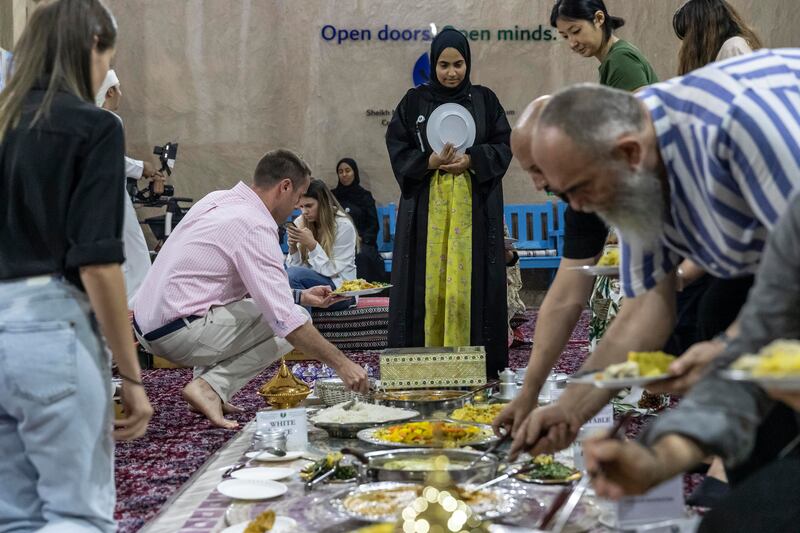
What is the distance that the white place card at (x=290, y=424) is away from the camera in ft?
9.90

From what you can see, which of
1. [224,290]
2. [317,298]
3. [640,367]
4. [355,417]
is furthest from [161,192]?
[640,367]

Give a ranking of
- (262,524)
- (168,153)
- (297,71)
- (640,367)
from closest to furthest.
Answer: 1. (640,367)
2. (262,524)
3. (168,153)
4. (297,71)

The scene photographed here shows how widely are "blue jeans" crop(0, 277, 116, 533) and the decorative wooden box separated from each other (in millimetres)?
2144

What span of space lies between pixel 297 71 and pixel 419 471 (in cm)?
915

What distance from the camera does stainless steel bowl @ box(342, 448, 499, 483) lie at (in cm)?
227

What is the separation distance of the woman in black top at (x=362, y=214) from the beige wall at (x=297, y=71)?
62 cm

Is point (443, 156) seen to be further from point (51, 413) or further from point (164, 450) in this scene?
point (51, 413)

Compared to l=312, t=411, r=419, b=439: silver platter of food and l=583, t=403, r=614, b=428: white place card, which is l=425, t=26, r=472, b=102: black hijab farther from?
l=583, t=403, r=614, b=428: white place card

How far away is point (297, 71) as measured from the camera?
11.0 meters

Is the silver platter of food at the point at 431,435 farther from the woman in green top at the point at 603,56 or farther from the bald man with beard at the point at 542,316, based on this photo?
the woman in green top at the point at 603,56

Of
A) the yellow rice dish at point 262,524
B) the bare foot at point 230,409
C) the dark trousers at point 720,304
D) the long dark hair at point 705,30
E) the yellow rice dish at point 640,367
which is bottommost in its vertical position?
the bare foot at point 230,409

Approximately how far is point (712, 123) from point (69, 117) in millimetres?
1207

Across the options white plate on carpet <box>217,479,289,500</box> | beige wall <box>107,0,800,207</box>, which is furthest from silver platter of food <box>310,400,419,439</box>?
beige wall <box>107,0,800,207</box>

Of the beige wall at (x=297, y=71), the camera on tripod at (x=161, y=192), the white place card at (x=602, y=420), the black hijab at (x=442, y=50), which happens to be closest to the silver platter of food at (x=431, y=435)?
the white place card at (x=602, y=420)
